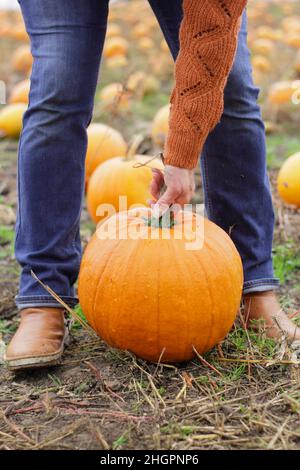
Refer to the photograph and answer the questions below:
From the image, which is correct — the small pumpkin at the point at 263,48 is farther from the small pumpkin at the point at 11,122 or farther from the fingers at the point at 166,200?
the fingers at the point at 166,200

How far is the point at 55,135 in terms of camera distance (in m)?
1.92

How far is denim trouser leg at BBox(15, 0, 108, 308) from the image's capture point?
188cm

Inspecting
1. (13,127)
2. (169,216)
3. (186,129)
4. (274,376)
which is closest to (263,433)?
(274,376)

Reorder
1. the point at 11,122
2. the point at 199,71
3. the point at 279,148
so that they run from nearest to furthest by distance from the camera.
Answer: the point at 199,71
the point at 279,148
the point at 11,122

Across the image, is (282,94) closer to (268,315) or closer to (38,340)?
(268,315)

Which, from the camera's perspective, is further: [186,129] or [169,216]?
[169,216]

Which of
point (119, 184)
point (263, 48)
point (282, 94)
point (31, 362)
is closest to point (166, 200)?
point (31, 362)

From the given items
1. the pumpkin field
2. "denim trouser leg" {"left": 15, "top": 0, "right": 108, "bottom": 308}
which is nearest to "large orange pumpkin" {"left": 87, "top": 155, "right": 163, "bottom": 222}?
the pumpkin field

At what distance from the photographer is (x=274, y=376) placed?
5.96 feet

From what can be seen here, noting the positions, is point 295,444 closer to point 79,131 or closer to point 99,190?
point 79,131

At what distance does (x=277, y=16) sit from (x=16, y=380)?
10298 millimetres

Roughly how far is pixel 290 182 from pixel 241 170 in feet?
3.14

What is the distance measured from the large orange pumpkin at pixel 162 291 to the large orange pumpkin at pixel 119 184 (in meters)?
1.08

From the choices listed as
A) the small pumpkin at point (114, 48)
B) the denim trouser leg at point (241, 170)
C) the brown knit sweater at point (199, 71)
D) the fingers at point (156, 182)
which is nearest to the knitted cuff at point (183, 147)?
the brown knit sweater at point (199, 71)
